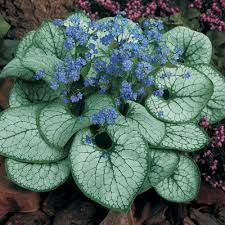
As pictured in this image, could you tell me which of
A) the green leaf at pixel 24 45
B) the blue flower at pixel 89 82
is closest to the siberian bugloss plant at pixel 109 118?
the blue flower at pixel 89 82

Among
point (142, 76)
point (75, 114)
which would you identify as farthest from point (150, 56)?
point (75, 114)

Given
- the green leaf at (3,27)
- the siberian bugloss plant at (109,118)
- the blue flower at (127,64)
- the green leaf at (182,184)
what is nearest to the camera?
the blue flower at (127,64)

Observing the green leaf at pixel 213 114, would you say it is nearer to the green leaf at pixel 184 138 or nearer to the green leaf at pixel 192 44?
the green leaf at pixel 184 138

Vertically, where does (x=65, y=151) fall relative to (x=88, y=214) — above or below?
above

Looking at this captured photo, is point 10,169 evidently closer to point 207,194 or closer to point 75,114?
point 75,114

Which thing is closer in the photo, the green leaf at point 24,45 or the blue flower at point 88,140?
the blue flower at point 88,140
